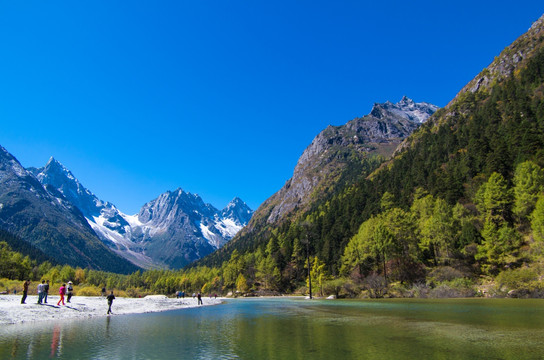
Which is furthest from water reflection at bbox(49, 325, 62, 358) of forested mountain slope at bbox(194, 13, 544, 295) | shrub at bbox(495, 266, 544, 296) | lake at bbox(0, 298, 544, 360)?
forested mountain slope at bbox(194, 13, 544, 295)

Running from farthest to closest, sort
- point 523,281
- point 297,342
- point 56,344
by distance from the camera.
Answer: point 523,281, point 297,342, point 56,344

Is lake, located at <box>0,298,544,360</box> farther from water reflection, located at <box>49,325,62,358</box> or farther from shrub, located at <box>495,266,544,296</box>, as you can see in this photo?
shrub, located at <box>495,266,544,296</box>

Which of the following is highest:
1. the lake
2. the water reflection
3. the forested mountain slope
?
the forested mountain slope

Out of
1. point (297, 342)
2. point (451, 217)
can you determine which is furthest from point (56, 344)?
point (451, 217)

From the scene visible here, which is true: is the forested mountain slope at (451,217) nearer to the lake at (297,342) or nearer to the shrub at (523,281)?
the shrub at (523,281)

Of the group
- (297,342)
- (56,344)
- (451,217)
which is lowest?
(297,342)

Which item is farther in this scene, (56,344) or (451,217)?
(451,217)

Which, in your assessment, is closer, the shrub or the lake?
the lake

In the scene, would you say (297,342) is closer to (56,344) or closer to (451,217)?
(56,344)

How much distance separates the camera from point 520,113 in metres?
91.1

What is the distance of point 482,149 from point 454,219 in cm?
3232

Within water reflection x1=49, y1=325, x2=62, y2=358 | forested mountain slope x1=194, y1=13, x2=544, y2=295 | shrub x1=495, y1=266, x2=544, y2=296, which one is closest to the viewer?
water reflection x1=49, y1=325, x2=62, y2=358

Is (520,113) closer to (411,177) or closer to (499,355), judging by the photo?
(411,177)

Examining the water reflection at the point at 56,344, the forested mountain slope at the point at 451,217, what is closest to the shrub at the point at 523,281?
the forested mountain slope at the point at 451,217
